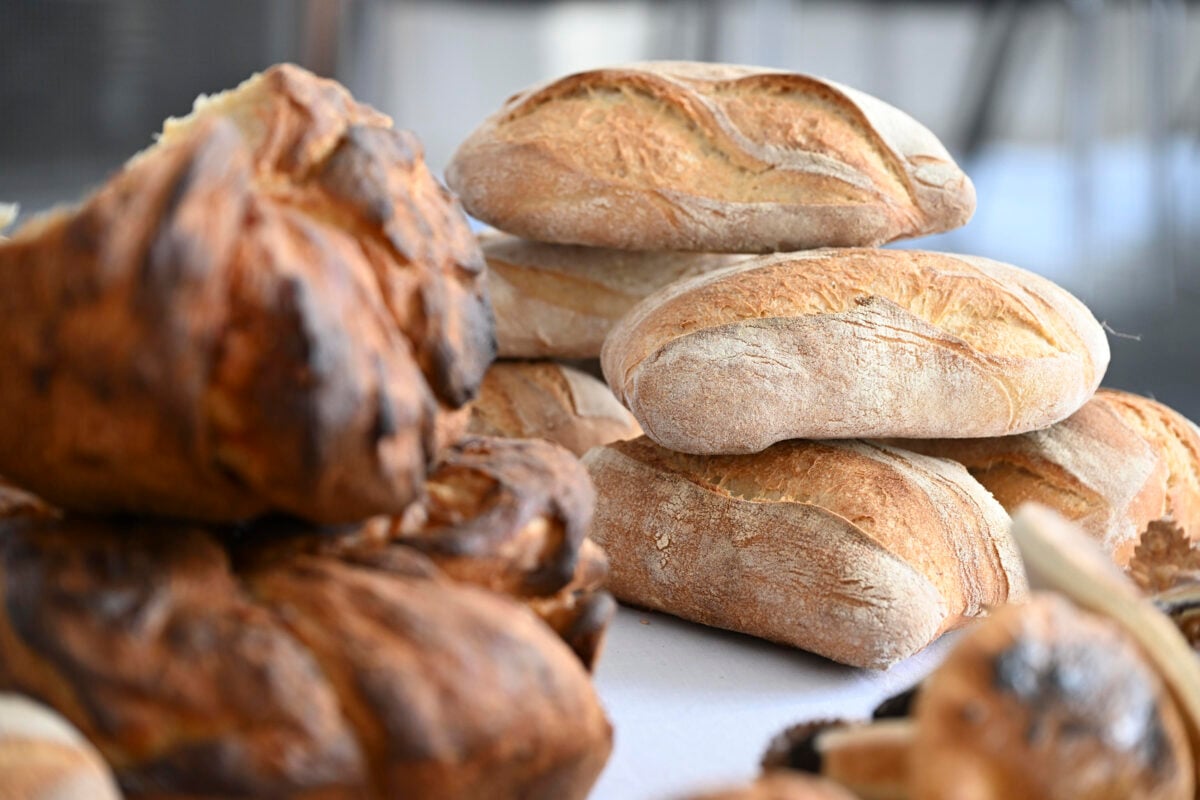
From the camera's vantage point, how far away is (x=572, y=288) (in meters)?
1.68

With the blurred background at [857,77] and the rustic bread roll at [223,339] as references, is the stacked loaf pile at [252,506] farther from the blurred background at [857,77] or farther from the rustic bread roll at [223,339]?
the blurred background at [857,77]

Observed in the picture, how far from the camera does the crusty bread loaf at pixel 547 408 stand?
1.67 meters

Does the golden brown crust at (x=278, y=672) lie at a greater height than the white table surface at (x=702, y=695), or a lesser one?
greater

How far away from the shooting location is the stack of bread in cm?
125

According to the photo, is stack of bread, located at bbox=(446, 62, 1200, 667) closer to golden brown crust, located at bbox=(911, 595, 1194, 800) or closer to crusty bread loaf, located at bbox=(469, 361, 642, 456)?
crusty bread loaf, located at bbox=(469, 361, 642, 456)

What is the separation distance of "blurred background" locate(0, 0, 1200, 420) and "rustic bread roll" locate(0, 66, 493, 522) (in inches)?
112

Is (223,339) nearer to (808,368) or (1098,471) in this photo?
(808,368)

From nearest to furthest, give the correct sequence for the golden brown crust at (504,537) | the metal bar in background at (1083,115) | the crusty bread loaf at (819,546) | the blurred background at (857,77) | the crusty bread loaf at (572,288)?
the golden brown crust at (504,537) < the crusty bread loaf at (819,546) < the crusty bread loaf at (572,288) < the blurred background at (857,77) < the metal bar in background at (1083,115)

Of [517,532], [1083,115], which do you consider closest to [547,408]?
[517,532]

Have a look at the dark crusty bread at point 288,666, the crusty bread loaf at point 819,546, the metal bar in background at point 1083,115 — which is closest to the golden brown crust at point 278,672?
the dark crusty bread at point 288,666

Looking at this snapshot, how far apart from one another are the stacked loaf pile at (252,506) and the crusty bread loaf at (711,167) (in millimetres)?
814

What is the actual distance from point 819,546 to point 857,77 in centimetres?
415

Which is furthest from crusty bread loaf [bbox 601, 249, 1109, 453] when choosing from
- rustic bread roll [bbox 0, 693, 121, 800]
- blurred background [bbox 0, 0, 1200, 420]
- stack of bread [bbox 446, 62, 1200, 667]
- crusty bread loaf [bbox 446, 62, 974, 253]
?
blurred background [bbox 0, 0, 1200, 420]

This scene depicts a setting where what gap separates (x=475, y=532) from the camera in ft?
2.33
